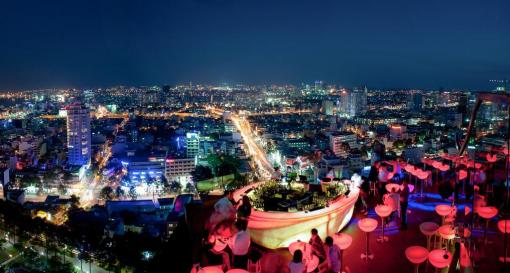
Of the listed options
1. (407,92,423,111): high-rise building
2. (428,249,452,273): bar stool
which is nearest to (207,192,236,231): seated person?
(428,249,452,273): bar stool

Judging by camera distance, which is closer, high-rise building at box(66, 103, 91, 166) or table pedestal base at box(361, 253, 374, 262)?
table pedestal base at box(361, 253, 374, 262)

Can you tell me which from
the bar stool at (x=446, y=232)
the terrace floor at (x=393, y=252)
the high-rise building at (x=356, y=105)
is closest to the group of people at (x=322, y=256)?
the terrace floor at (x=393, y=252)

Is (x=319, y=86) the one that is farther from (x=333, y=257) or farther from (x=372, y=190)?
(x=333, y=257)

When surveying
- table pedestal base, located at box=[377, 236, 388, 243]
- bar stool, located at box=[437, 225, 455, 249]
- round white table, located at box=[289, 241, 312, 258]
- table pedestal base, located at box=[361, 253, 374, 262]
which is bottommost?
table pedestal base, located at box=[361, 253, 374, 262]

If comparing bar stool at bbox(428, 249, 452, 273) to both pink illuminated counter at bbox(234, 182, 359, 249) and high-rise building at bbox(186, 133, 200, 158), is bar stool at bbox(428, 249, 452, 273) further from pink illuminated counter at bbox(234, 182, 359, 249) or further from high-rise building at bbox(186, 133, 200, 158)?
high-rise building at bbox(186, 133, 200, 158)

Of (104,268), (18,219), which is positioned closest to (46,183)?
(18,219)


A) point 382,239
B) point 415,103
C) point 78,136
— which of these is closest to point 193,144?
point 78,136

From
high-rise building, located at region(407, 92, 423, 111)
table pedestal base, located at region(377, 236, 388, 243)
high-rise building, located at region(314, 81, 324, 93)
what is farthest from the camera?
high-rise building, located at region(314, 81, 324, 93)

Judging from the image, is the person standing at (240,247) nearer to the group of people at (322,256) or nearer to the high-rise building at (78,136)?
the group of people at (322,256)
